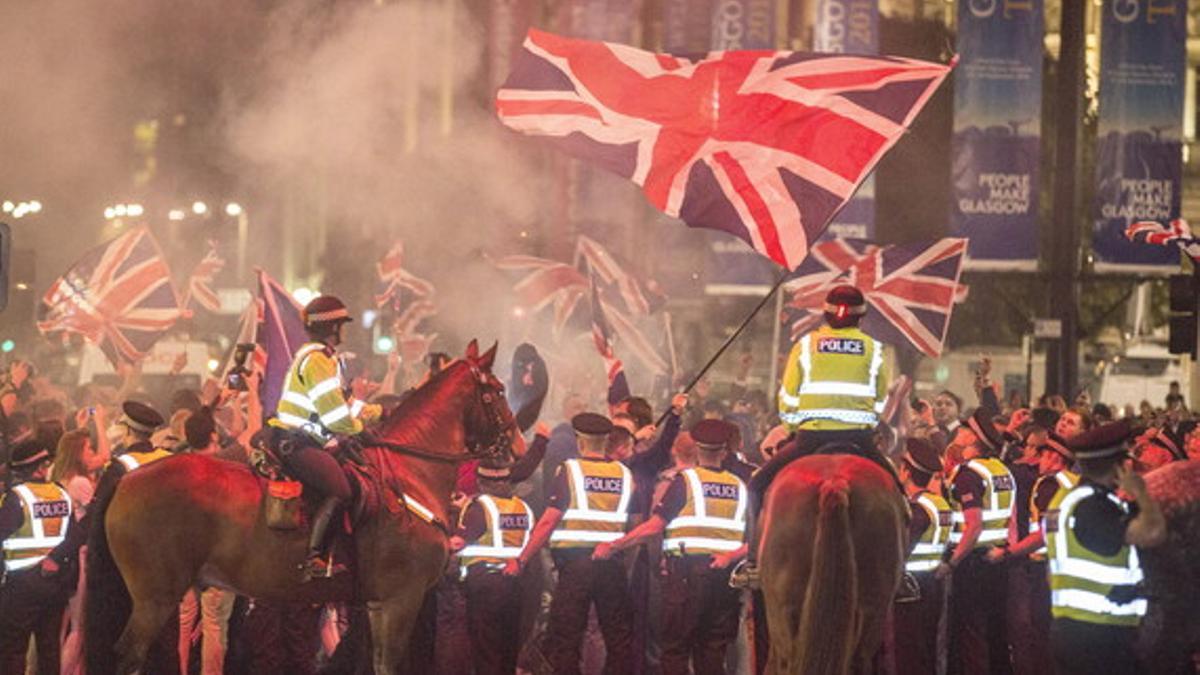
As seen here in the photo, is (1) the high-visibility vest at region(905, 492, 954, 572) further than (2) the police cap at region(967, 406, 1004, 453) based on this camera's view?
No

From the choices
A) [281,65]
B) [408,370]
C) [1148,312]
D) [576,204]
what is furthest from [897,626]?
[1148,312]

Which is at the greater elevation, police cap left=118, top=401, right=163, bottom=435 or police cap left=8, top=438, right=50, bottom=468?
police cap left=118, top=401, right=163, bottom=435

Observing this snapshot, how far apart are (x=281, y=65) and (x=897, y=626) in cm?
1717

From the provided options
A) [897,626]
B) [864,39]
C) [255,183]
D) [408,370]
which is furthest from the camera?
[255,183]

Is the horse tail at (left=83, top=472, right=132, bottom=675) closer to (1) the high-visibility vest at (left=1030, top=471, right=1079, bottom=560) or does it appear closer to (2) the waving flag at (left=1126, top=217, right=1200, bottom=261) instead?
(1) the high-visibility vest at (left=1030, top=471, right=1079, bottom=560)

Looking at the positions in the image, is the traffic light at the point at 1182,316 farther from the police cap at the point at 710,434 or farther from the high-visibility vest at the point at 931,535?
the police cap at the point at 710,434

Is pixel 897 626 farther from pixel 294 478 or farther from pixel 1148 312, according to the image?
pixel 1148 312

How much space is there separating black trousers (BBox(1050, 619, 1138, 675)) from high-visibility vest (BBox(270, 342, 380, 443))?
4.76 metres

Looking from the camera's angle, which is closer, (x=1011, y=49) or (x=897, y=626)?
(x=897, y=626)

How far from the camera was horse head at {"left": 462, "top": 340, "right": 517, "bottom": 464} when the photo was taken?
12961 millimetres

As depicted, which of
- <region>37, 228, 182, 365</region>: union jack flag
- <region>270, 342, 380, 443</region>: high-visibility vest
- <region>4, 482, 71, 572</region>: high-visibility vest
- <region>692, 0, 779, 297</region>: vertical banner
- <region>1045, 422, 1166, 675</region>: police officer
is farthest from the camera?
<region>692, 0, 779, 297</region>: vertical banner

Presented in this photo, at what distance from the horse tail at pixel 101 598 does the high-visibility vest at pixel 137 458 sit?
1.90 ft

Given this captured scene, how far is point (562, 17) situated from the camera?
33.9 m

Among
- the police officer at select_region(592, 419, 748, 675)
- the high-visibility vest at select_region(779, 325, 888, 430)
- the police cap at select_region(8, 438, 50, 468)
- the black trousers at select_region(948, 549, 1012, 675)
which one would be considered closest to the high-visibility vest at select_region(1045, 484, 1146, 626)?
the high-visibility vest at select_region(779, 325, 888, 430)
